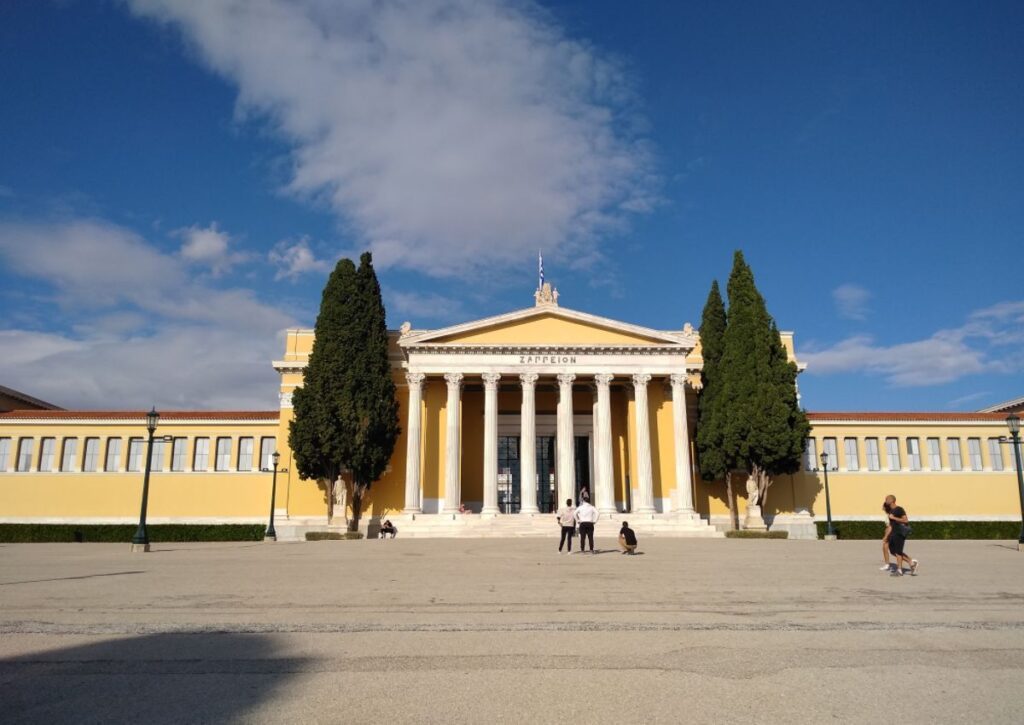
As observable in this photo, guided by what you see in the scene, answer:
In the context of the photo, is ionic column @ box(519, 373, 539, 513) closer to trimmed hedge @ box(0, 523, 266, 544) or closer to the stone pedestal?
the stone pedestal

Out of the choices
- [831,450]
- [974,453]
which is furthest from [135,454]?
[974,453]

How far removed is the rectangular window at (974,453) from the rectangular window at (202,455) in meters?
44.6

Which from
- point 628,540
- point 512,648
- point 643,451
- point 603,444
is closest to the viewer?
point 512,648

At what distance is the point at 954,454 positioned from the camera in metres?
39.9

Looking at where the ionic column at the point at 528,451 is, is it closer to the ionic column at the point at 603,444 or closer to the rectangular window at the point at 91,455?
the ionic column at the point at 603,444

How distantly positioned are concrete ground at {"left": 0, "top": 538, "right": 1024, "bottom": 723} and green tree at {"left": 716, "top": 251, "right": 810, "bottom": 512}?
64.6ft

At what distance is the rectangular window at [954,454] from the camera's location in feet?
130

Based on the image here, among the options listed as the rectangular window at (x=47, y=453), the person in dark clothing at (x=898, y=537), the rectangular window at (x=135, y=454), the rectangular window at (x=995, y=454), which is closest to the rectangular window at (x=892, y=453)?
the rectangular window at (x=995, y=454)

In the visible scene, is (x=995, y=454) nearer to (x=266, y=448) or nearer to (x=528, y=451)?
(x=528, y=451)

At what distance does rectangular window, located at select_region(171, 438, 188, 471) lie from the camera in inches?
1550

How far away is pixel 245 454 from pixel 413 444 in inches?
453

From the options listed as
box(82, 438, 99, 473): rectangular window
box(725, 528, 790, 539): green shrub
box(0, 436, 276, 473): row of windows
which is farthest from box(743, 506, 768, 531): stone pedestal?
A: box(82, 438, 99, 473): rectangular window

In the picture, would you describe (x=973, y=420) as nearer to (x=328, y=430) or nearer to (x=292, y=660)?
(x=328, y=430)

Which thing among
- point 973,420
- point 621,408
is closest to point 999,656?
point 621,408
